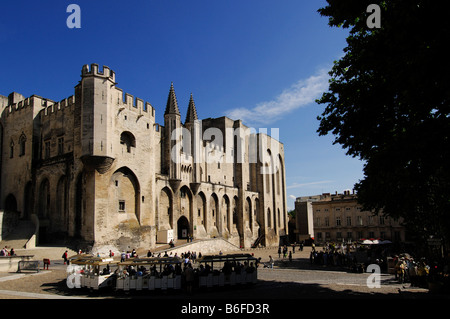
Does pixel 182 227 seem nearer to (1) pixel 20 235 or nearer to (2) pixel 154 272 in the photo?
(1) pixel 20 235

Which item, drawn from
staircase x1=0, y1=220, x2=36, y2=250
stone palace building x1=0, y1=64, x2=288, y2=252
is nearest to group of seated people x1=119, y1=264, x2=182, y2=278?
stone palace building x1=0, y1=64, x2=288, y2=252

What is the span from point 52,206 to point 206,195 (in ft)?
60.5

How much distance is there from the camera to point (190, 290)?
1377cm

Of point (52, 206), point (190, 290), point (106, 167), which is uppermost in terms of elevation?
point (106, 167)

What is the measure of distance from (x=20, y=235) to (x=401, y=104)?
30941 mm

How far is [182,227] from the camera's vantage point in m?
41.8

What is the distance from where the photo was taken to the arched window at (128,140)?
32.5m

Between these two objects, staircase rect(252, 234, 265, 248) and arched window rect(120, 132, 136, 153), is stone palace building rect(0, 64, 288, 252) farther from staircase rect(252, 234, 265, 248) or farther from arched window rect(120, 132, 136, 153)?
staircase rect(252, 234, 265, 248)

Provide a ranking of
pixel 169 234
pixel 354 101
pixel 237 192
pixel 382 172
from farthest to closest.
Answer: pixel 237 192 < pixel 169 234 < pixel 354 101 < pixel 382 172

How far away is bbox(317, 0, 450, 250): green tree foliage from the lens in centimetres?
795

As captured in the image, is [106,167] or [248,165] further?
[248,165]

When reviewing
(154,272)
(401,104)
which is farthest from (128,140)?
(401,104)

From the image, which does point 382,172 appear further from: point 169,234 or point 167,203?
point 167,203
